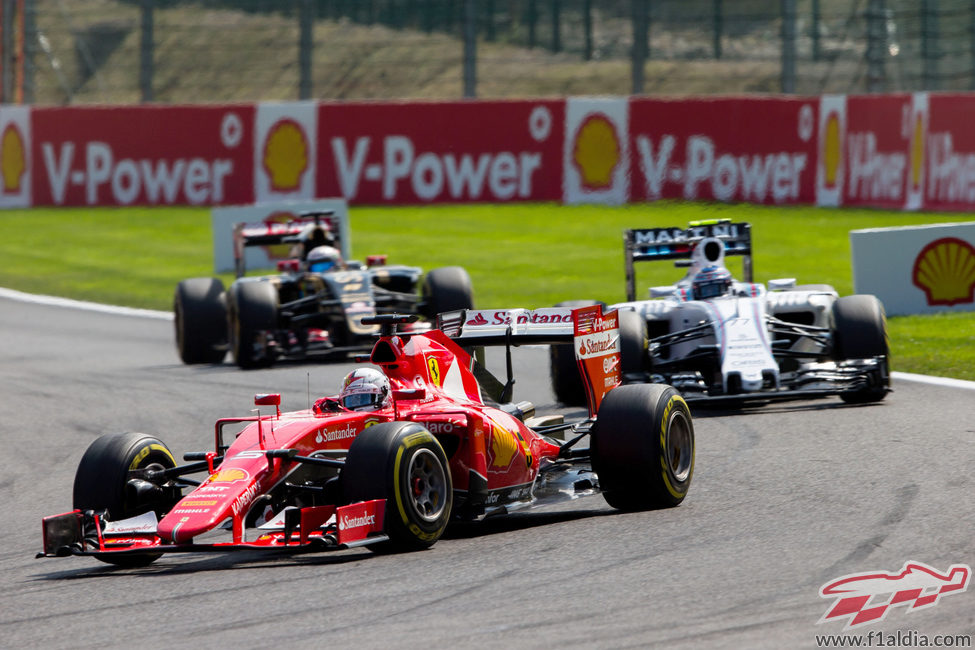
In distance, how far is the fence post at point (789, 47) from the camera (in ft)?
95.2

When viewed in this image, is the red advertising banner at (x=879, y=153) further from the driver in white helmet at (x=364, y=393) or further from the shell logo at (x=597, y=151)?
the driver in white helmet at (x=364, y=393)

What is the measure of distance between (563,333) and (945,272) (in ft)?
29.0

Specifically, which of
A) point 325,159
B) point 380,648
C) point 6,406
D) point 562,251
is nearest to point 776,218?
point 562,251

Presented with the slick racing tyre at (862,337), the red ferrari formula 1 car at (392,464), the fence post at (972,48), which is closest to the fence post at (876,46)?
the fence post at (972,48)

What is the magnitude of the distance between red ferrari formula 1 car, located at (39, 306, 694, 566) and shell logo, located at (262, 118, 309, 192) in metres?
19.1

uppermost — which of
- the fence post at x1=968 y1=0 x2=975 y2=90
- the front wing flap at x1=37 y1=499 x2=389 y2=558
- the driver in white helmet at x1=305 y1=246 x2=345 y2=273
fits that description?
the fence post at x1=968 y1=0 x2=975 y2=90

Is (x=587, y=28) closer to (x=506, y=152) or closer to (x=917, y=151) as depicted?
(x=506, y=152)

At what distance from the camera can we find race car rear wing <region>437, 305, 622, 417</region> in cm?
942

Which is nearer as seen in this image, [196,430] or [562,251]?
[196,430]

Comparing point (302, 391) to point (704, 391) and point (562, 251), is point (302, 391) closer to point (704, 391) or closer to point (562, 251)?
point (704, 391)

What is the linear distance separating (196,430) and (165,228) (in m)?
17.2

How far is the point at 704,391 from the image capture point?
11.9m

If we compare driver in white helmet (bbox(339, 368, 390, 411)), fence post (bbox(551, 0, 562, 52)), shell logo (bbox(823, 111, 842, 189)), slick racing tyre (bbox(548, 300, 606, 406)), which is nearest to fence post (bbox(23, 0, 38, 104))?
fence post (bbox(551, 0, 562, 52))

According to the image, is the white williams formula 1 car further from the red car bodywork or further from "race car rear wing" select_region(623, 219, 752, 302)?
the red car bodywork
